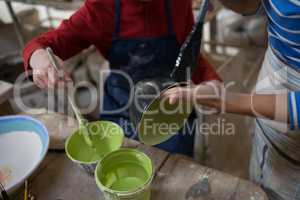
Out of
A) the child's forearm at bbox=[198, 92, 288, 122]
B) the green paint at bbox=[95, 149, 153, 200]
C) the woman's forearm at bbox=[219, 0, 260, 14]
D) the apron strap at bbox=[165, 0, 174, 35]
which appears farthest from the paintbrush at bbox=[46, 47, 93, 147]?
the woman's forearm at bbox=[219, 0, 260, 14]

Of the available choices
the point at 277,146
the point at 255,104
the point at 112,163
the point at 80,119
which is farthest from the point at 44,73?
the point at 277,146

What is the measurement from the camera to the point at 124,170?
76cm

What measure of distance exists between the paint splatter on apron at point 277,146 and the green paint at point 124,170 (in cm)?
38

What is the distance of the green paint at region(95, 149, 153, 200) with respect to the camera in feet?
2.36

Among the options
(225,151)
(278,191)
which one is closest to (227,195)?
(278,191)

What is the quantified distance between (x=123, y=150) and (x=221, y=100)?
0.83 feet

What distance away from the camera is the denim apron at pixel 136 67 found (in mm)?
1151

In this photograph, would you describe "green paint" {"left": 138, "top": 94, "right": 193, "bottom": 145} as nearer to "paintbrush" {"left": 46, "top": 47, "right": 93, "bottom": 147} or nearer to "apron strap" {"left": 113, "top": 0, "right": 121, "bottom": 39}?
"paintbrush" {"left": 46, "top": 47, "right": 93, "bottom": 147}

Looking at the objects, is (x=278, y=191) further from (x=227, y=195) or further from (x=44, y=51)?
(x=44, y=51)

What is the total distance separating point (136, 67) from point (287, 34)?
0.57 metres

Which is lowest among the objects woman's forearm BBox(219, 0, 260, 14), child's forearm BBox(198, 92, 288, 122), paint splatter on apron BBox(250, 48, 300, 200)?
paint splatter on apron BBox(250, 48, 300, 200)

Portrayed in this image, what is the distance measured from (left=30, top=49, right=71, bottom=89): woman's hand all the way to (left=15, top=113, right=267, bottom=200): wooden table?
213 mm

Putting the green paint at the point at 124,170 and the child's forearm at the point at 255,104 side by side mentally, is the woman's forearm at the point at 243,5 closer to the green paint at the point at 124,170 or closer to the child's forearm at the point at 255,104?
the child's forearm at the point at 255,104

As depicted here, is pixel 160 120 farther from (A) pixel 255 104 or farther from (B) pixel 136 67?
(B) pixel 136 67
